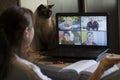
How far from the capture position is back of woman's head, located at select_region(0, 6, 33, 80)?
1083mm

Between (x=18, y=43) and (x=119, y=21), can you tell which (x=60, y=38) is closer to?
(x=119, y=21)

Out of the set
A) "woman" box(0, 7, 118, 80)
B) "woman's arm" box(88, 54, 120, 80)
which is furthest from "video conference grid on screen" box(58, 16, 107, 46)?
"woman" box(0, 7, 118, 80)

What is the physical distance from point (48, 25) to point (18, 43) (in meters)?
1.14

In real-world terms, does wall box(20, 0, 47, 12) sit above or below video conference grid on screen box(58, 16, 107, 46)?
above

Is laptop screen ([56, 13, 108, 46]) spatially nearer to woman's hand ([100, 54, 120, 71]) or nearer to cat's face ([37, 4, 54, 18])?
cat's face ([37, 4, 54, 18])

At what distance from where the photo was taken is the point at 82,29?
80.5 inches

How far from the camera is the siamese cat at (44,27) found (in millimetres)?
2232

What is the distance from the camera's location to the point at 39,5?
7.68ft

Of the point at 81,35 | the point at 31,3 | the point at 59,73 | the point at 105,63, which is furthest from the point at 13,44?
the point at 31,3

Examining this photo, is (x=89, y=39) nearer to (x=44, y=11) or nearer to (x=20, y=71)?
(x=44, y=11)

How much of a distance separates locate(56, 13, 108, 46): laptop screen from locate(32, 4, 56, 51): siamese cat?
13cm

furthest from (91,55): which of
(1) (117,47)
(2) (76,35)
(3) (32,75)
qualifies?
(3) (32,75)

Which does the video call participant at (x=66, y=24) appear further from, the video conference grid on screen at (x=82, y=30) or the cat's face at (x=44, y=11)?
the cat's face at (x=44, y=11)

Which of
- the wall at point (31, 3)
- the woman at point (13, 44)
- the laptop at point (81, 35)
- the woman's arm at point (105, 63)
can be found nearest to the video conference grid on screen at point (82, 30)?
the laptop at point (81, 35)
